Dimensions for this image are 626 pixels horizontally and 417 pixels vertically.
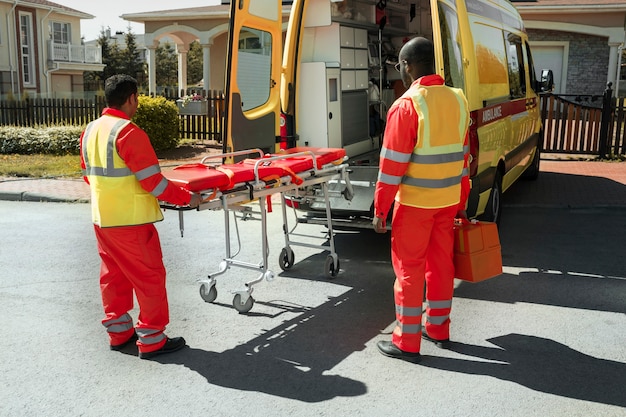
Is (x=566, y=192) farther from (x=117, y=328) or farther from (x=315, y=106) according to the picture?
(x=117, y=328)

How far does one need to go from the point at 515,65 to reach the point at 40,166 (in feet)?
28.9

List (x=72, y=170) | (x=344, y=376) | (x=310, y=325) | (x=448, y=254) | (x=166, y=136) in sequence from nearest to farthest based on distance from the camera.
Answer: (x=344, y=376) < (x=448, y=254) < (x=310, y=325) < (x=72, y=170) < (x=166, y=136)

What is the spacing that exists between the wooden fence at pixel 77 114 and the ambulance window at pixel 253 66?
8.78 meters

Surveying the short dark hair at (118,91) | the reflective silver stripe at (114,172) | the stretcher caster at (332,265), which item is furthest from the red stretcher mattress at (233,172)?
the stretcher caster at (332,265)

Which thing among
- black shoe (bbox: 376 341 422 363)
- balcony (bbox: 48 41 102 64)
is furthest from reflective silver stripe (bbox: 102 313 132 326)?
balcony (bbox: 48 41 102 64)

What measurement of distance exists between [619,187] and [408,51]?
7.58 metres

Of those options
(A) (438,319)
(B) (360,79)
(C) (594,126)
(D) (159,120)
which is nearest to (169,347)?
(A) (438,319)

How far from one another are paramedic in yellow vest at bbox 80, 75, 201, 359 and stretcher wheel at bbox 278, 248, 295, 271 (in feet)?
6.57

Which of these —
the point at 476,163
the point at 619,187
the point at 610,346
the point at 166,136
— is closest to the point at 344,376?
the point at 610,346

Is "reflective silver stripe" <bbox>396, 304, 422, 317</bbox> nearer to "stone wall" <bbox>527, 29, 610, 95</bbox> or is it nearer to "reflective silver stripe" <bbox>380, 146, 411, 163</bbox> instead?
"reflective silver stripe" <bbox>380, 146, 411, 163</bbox>

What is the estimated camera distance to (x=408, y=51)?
447cm

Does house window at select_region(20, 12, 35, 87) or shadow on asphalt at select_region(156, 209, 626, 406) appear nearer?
shadow on asphalt at select_region(156, 209, 626, 406)

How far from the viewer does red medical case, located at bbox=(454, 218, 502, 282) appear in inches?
186

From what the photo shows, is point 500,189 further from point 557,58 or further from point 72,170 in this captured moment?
point 557,58
